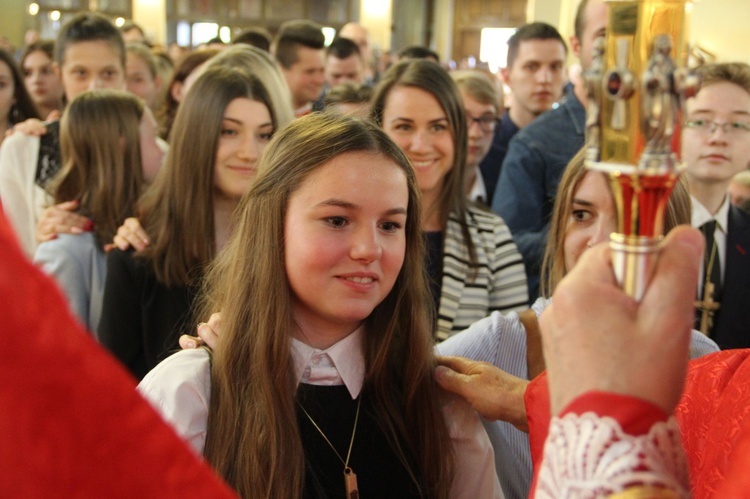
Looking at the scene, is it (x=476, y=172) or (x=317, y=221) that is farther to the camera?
(x=476, y=172)

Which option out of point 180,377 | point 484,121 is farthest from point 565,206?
point 484,121

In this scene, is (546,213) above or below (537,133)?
below

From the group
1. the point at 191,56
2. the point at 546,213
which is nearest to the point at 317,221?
the point at 546,213

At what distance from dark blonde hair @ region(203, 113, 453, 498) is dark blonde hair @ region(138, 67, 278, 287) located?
2.24 ft

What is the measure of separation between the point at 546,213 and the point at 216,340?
1.74m

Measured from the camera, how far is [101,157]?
2.79m

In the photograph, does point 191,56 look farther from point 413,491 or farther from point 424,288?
point 413,491

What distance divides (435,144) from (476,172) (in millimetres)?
995

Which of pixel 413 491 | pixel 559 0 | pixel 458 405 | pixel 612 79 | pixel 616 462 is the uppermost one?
pixel 559 0

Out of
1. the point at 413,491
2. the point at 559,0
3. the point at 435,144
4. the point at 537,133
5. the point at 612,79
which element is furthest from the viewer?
the point at 559,0

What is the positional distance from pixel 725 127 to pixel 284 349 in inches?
66.5

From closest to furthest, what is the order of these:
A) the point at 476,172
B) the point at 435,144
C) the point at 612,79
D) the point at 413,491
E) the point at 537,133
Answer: the point at 612,79
the point at 413,491
the point at 435,144
the point at 537,133
the point at 476,172

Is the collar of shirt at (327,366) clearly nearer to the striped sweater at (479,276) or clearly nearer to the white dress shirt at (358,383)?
the white dress shirt at (358,383)

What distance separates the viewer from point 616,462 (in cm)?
59
